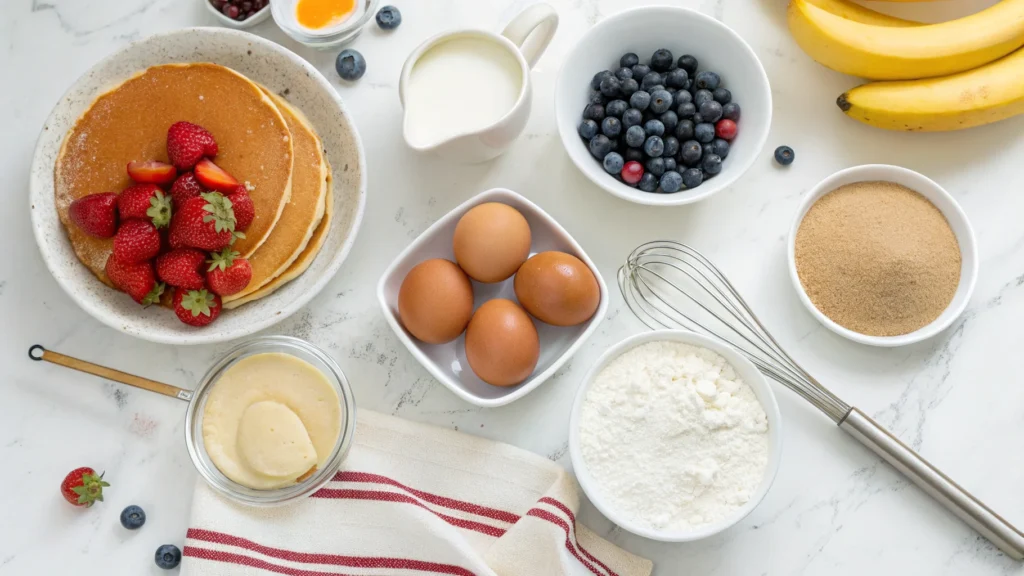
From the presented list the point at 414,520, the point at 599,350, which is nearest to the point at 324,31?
the point at 599,350

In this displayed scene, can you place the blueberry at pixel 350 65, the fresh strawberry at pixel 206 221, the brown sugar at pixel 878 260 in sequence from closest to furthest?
the fresh strawberry at pixel 206 221 < the brown sugar at pixel 878 260 < the blueberry at pixel 350 65

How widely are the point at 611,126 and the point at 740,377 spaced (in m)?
0.45

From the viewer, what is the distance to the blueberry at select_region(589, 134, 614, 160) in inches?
48.6

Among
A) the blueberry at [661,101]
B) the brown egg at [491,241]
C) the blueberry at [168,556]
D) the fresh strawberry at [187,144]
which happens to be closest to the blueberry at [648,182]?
the blueberry at [661,101]

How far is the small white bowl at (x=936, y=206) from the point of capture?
4.03 feet

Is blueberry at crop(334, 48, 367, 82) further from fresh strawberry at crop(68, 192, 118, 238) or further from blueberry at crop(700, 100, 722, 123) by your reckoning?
blueberry at crop(700, 100, 722, 123)

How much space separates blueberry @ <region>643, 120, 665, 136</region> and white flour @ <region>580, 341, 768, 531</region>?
1.23 feet

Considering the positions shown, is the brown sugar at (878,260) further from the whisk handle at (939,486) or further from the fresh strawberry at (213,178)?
the fresh strawberry at (213,178)

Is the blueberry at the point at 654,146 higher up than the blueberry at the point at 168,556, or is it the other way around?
the blueberry at the point at 654,146

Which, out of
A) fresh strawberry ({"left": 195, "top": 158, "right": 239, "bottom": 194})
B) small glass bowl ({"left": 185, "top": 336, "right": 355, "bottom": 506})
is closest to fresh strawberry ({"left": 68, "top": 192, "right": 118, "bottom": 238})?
fresh strawberry ({"left": 195, "top": 158, "right": 239, "bottom": 194})

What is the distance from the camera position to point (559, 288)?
1.15 meters

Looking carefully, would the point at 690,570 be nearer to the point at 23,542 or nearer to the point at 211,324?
the point at 211,324

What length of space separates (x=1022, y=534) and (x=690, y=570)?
534 mm

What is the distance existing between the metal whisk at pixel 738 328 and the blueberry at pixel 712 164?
147 mm
